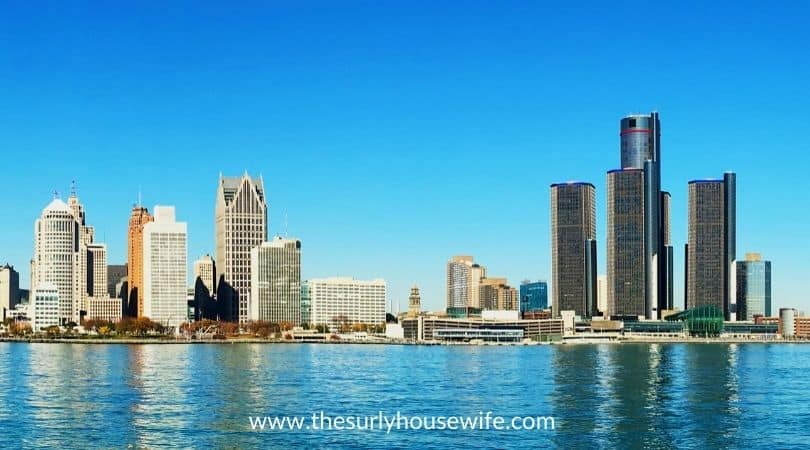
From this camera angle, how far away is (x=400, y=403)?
287ft

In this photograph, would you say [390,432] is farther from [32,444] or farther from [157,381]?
[157,381]

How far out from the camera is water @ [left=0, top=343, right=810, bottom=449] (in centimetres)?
6675

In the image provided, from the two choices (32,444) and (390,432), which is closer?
(32,444)

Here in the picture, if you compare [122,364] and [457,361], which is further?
[457,361]

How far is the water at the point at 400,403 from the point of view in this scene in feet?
219

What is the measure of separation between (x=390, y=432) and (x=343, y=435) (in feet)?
10.7

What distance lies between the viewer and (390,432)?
6956 centimetres

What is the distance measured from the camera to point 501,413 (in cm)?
7988

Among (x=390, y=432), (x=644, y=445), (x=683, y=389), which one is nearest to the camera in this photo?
(x=644, y=445)

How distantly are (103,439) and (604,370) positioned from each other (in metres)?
82.9

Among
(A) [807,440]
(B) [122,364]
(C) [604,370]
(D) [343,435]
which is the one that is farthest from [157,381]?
(A) [807,440]

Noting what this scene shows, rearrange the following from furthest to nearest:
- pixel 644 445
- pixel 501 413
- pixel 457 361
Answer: pixel 457 361
pixel 501 413
pixel 644 445

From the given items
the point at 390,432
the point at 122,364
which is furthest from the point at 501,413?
the point at 122,364

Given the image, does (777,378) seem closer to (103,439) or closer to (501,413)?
(501,413)
